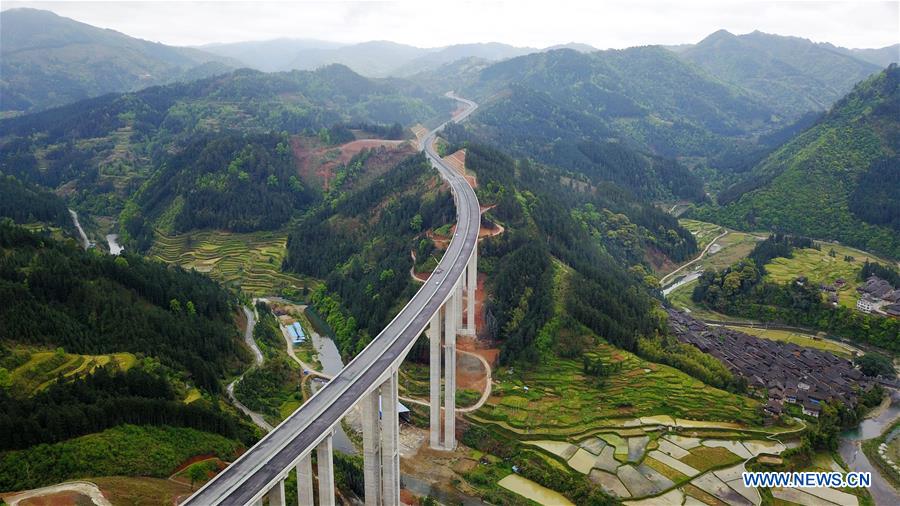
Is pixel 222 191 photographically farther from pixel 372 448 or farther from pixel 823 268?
pixel 823 268

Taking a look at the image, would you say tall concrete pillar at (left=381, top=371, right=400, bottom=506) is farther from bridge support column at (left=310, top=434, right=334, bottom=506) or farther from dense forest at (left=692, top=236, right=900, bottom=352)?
dense forest at (left=692, top=236, right=900, bottom=352)

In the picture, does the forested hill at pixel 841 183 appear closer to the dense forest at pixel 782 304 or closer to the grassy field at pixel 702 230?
the grassy field at pixel 702 230

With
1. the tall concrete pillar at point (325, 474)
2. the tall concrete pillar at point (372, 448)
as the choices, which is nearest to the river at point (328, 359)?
the tall concrete pillar at point (372, 448)

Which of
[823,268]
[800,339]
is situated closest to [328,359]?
[800,339]

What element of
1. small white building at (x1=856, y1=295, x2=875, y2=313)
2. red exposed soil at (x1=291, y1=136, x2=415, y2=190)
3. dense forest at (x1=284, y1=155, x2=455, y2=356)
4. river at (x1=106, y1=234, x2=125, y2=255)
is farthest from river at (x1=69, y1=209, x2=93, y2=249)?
small white building at (x1=856, y1=295, x2=875, y2=313)

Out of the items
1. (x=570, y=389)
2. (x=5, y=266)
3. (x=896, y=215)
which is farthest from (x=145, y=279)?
(x=896, y=215)
